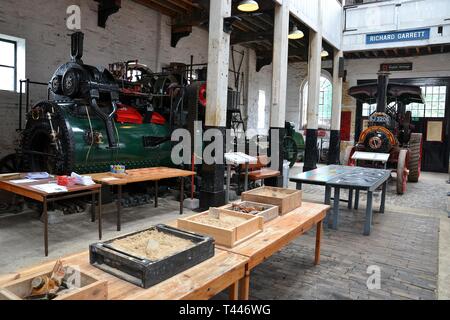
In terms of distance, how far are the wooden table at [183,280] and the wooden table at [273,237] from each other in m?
0.08

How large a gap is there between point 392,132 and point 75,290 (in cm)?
865

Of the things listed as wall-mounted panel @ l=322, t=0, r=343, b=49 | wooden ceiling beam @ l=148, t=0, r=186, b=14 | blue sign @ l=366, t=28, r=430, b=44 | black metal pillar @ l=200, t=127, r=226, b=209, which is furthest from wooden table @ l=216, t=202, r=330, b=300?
blue sign @ l=366, t=28, r=430, b=44

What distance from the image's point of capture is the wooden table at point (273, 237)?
212cm

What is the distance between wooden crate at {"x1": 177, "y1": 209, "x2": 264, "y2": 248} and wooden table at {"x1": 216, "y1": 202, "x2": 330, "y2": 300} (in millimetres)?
38

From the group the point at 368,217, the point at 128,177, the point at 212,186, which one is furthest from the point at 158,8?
the point at 368,217

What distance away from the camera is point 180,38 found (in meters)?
9.97

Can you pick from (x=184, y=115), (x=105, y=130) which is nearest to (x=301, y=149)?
(x=184, y=115)

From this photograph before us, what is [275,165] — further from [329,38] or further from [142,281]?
[142,281]

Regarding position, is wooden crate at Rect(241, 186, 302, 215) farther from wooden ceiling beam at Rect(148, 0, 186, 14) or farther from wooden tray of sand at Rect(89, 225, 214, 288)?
wooden ceiling beam at Rect(148, 0, 186, 14)

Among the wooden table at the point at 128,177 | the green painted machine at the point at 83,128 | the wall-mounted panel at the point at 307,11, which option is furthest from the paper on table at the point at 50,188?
the wall-mounted panel at the point at 307,11

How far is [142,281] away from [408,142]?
9473 millimetres

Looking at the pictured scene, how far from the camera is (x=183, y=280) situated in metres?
1.75

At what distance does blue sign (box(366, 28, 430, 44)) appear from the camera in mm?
10503
